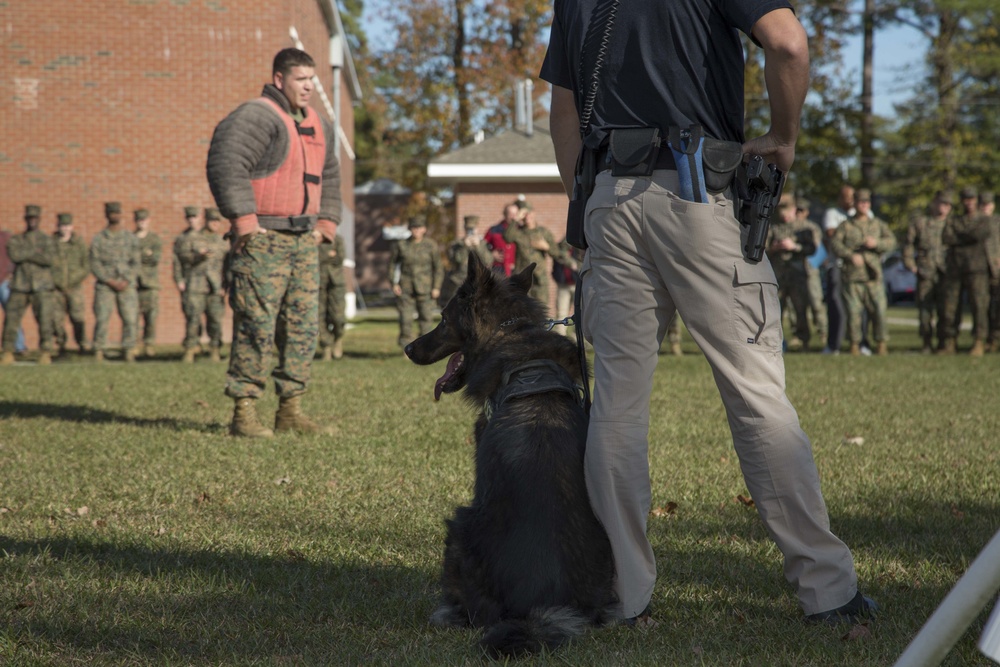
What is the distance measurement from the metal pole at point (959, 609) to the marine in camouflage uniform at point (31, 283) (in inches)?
636

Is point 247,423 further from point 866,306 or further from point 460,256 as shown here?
point 866,306

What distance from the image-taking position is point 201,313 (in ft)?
55.0

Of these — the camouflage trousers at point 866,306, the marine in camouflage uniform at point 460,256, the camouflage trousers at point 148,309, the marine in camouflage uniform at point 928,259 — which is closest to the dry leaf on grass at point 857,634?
the marine in camouflage uniform at point 460,256

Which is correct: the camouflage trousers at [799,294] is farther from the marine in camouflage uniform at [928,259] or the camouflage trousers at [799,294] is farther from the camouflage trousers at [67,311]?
the camouflage trousers at [67,311]

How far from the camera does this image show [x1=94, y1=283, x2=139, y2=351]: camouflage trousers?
1652cm

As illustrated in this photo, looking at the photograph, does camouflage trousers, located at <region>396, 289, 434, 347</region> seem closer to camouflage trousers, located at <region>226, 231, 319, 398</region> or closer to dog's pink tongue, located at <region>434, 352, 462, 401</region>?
camouflage trousers, located at <region>226, 231, 319, 398</region>

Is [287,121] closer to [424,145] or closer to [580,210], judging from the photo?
[580,210]

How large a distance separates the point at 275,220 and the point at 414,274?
9671 mm

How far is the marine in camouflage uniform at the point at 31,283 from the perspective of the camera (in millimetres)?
16109

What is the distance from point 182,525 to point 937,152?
31.6m

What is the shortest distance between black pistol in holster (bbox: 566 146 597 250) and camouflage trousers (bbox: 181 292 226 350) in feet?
45.0

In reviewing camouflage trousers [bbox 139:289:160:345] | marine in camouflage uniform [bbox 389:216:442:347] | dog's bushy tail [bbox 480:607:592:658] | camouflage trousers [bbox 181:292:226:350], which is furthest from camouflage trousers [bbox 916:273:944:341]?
dog's bushy tail [bbox 480:607:592:658]

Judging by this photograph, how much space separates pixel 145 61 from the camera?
2098 cm

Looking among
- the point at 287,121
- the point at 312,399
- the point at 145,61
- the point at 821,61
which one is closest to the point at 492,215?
the point at 145,61
